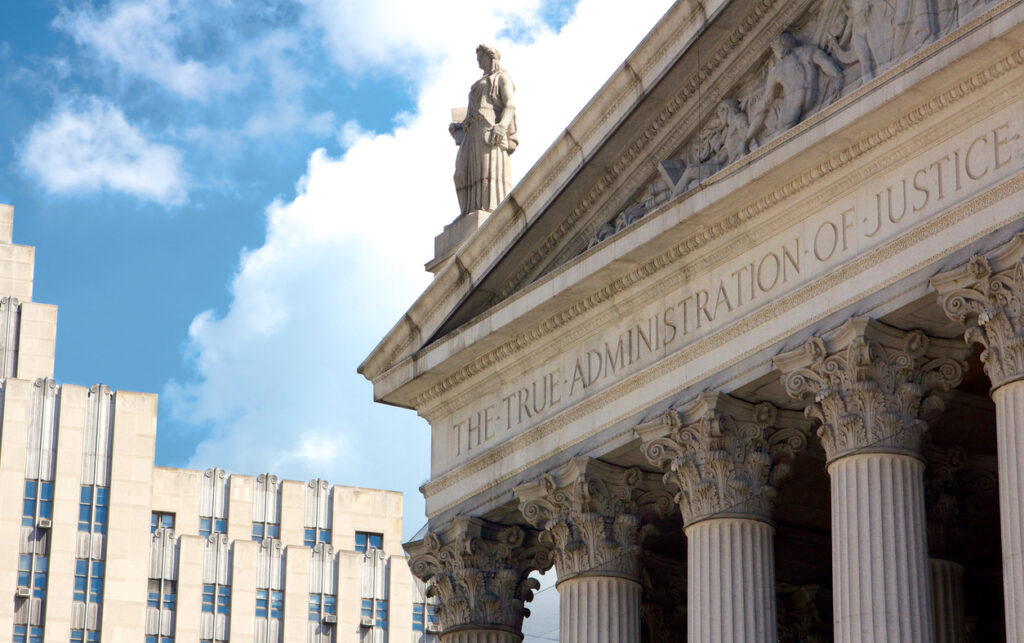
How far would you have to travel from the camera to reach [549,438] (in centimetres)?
4400

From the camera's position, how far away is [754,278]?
39.4m

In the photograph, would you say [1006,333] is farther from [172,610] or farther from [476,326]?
[172,610]

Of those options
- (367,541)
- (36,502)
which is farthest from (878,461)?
(367,541)

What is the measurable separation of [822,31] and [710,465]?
7.95 metres

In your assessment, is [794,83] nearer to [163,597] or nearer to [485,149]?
[485,149]

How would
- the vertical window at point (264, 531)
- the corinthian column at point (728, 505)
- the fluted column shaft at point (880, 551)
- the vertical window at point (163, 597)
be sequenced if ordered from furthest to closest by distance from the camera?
1. the vertical window at point (264, 531)
2. the vertical window at point (163, 597)
3. the corinthian column at point (728, 505)
4. the fluted column shaft at point (880, 551)

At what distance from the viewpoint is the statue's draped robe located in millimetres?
48875

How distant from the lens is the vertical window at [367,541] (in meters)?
126

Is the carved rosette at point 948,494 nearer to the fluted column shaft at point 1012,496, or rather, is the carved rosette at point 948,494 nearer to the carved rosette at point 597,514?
the carved rosette at point 597,514

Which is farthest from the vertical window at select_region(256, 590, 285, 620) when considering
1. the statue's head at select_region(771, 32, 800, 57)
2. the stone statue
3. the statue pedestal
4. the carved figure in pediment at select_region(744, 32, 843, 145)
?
the statue's head at select_region(771, 32, 800, 57)

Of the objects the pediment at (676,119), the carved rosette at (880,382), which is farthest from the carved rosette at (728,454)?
the pediment at (676,119)

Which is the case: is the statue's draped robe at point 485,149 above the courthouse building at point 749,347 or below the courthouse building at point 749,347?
above

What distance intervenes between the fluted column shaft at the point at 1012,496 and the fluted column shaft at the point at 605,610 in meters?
10.7

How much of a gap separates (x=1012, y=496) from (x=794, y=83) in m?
9.38
